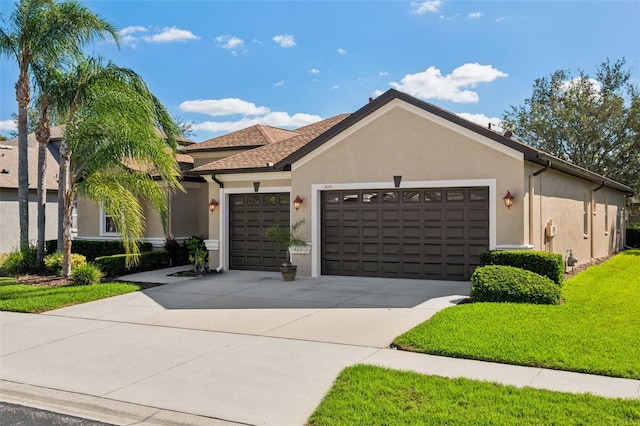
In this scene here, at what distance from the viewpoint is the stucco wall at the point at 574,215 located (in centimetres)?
1388

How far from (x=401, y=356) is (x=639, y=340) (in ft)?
10.7

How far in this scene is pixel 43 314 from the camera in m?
10.6

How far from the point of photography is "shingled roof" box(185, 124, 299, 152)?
70.1ft

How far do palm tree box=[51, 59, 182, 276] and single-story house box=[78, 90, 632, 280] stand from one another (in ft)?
9.18

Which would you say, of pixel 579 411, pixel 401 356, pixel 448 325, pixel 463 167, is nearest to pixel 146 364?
pixel 401 356

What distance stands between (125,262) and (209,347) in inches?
387

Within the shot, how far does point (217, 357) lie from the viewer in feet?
23.7

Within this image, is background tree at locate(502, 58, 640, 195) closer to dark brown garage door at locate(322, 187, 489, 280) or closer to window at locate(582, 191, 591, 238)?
window at locate(582, 191, 591, 238)

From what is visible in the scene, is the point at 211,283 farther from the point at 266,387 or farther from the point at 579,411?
the point at 579,411

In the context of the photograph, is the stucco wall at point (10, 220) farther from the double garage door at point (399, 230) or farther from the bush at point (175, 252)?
the double garage door at point (399, 230)

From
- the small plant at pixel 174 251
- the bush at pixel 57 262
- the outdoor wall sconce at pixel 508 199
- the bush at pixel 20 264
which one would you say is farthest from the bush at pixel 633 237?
the bush at pixel 20 264

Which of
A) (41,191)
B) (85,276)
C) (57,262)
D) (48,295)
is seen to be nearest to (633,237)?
(85,276)

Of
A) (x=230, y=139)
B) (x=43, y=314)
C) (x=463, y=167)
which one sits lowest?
(x=43, y=314)

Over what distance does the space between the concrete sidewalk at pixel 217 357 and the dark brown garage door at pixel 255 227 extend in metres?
4.08
